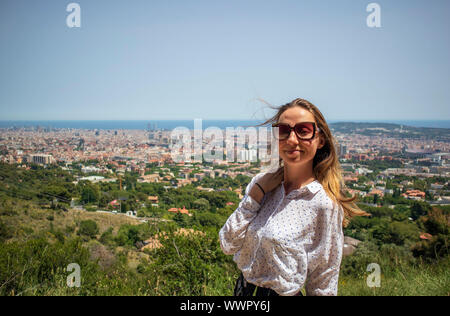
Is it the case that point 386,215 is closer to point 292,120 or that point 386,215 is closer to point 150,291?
point 150,291

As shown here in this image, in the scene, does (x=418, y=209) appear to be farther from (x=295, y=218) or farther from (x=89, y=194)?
(x=89, y=194)

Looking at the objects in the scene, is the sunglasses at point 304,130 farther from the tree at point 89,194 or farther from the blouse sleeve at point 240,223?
the tree at point 89,194

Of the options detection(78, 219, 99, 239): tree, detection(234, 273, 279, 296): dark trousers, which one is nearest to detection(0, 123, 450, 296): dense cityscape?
detection(78, 219, 99, 239): tree

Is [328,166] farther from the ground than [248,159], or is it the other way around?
[328,166]

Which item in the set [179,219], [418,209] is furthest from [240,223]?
[418,209]

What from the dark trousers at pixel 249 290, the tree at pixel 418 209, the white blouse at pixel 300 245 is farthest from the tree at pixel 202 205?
the white blouse at pixel 300 245

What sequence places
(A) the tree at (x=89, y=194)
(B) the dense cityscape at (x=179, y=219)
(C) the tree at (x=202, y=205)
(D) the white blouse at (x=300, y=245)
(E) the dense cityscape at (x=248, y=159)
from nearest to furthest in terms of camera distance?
(D) the white blouse at (x=300, y=245) < (B) the dense cityscape at (x=179, y=219) < (E) the dense cityscape at (x=248, y=159) < (C) the tree at (x=202, y=205) < (A) the tree at (x=89, y=194)

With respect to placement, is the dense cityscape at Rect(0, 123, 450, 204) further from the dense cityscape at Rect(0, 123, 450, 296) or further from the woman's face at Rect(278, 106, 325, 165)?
the woman's face at Rect(278, 106, 325, 165)
